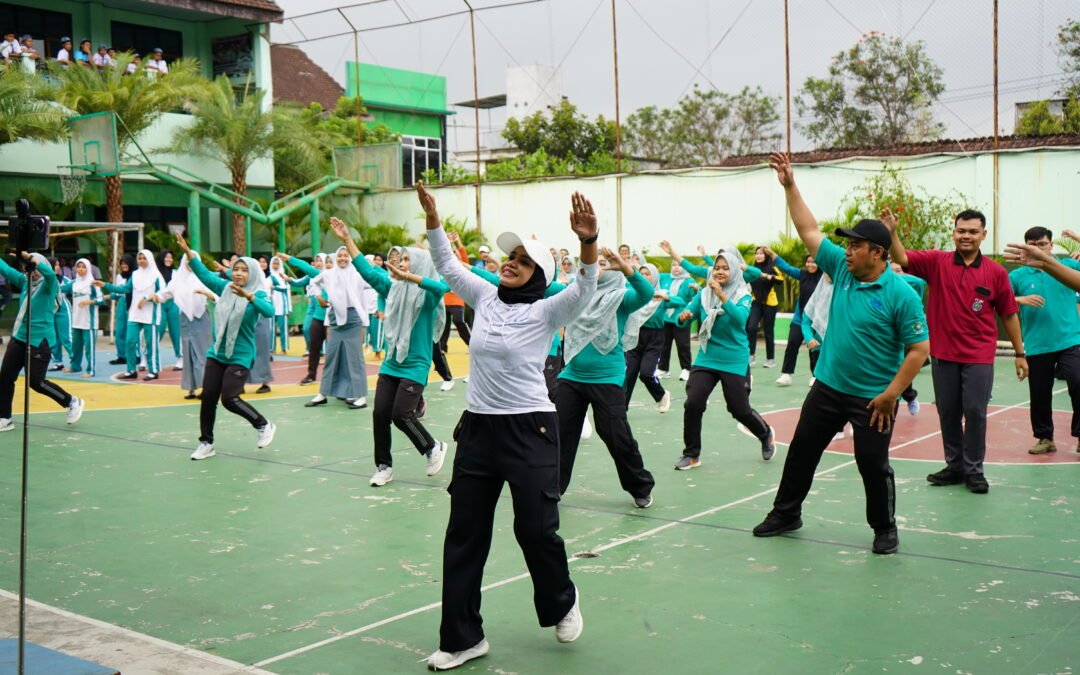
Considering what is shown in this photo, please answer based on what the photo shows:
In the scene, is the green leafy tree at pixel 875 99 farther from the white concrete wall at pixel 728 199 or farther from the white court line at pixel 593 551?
the white court line at pixel 593 551

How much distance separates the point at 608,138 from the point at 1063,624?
3992 cm

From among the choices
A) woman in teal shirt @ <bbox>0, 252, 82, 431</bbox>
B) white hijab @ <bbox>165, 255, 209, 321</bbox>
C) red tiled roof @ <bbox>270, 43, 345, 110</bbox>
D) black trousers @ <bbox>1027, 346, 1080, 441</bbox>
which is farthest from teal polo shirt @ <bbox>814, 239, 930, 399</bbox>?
red tiled roof @ <bbox>270, 43, 345, 110</bbox>

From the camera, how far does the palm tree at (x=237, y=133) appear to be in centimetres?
2922

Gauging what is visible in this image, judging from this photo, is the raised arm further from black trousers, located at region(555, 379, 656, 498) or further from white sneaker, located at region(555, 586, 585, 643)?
white sneaker, located at region(555, 586, 585, 643)

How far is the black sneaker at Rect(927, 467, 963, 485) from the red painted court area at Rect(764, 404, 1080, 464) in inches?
43.7

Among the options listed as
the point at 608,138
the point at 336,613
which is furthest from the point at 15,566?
the point at 608,138

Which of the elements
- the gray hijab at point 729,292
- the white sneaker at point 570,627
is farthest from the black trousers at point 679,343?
the white sneaker at point 570,627

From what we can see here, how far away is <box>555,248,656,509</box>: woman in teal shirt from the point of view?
25.0ft

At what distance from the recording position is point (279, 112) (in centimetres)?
3036

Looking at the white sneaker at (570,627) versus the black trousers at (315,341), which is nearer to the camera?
the white sneaker at (570,627)

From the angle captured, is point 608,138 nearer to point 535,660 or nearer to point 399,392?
point 399,392

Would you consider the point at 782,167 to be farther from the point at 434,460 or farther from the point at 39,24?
the point at 39,24

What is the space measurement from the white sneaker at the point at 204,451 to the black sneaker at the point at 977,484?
6424mm

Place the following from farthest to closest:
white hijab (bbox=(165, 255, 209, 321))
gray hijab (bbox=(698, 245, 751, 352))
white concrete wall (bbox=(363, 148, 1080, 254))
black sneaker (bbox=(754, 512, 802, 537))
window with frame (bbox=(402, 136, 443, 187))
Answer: window with frame (bbox=(402, 136, 443, 187)) → white concrete wall (bbox=(363, 148, 1080, 254)) → white hijab (bbox=(165, 255, 209, 321)) → gray hijab (bbox=(698, 245, 751, 352)) → black sneaker (bbox=(754, 512, 802, 537))
